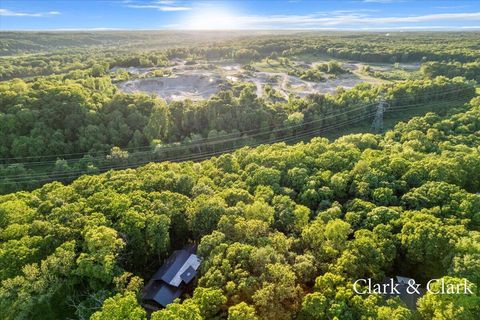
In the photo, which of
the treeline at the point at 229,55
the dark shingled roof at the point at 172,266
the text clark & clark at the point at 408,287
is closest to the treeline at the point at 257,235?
the text clark & clark at the point at 408,287

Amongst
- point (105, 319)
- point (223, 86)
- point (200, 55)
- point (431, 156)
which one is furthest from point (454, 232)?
point (200, 55)

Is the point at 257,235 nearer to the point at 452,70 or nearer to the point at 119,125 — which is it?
the point at 119,125

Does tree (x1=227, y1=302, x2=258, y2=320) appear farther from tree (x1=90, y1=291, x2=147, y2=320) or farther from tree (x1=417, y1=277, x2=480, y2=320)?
tree (x1=417, y1=277, x2=480, y2=320)

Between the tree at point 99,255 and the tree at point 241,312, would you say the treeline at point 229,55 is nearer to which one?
the tree at point 99,255

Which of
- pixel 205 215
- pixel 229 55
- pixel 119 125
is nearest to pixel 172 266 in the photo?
pixel 205 215

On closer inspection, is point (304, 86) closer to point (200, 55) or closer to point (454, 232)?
point (200, 55)

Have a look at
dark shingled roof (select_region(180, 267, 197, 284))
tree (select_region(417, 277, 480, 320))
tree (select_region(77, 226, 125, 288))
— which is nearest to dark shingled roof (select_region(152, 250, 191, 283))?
dark shingled roof (select_region(180, 267, 197, 284))

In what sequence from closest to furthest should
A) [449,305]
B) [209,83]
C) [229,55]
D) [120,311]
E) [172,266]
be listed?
[120,311], [449,305], [172,266], [209,83], [229,55]
